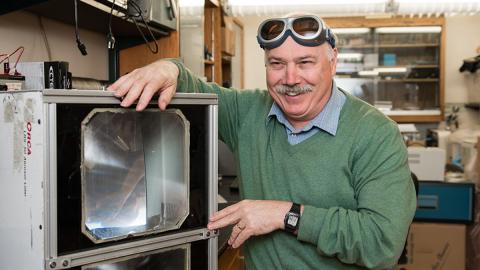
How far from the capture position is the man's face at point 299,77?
4.22 ft

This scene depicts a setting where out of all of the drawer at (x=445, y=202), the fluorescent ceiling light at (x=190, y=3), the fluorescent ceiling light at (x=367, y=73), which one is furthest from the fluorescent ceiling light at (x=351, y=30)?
the fluorescent ceiling light at (x=190, y=3)

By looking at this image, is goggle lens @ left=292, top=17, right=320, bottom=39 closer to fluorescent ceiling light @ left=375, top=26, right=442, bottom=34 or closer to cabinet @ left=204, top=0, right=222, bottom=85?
cabinet @ left=204, top=0, right=222, bottom=85

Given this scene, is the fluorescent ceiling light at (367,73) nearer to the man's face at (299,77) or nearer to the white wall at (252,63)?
the white wall at (252,63)

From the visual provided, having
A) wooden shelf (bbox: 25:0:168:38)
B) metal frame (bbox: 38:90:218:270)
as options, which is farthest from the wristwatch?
wooden shelf (bbox: 25:0:168:38)

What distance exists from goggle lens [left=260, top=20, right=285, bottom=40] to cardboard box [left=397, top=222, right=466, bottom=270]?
2087mm

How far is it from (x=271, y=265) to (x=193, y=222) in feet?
1.10

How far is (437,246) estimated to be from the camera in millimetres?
3043

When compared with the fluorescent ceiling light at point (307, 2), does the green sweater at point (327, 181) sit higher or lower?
lower

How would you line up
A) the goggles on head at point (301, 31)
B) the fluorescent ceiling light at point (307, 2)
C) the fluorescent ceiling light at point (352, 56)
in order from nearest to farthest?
1. the goggles on head at point (301, 31)
2. the fluorescent ceiling light at point (307, 2)
3. the fluorescent ceiling light at point (352, 56)

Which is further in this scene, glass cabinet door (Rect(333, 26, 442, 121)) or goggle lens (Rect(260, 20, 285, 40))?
glass cabinet door (Rect(333, 26, 442, 121))

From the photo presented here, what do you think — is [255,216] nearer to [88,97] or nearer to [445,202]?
[88,97]

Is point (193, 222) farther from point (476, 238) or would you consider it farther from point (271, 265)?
point (476, 238)

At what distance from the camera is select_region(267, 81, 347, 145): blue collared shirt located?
1298 millimetres

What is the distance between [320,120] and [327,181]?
0.17 m
